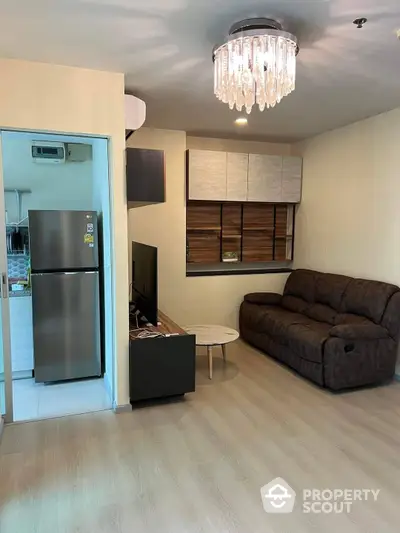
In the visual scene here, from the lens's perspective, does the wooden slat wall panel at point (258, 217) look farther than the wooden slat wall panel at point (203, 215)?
Yes

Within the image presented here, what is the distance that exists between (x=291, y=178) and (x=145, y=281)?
2749 mm

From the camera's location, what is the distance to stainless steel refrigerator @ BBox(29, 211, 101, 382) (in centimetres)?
372

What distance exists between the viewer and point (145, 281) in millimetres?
3594

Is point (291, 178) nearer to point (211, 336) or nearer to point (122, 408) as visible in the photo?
point (211, 336)

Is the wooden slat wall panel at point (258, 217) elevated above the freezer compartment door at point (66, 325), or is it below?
above

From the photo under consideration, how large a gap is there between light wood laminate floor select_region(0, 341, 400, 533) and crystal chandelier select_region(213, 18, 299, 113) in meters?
2.24

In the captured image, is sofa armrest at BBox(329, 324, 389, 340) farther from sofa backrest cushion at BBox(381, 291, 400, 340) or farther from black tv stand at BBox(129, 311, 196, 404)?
black tv stand at BBox(129, 311, 196, 404)

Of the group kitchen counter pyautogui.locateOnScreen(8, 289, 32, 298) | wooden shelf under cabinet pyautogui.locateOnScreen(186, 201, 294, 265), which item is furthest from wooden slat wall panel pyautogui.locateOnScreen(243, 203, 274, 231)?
kitchen counter pyautogui.locateOnScreen(8, 289, 32, 298)

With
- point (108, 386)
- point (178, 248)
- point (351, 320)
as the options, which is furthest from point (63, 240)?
point (351, 320)

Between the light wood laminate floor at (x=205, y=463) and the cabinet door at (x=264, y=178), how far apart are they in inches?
100

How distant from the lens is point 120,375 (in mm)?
3232

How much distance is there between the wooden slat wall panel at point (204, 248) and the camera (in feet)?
16.6
